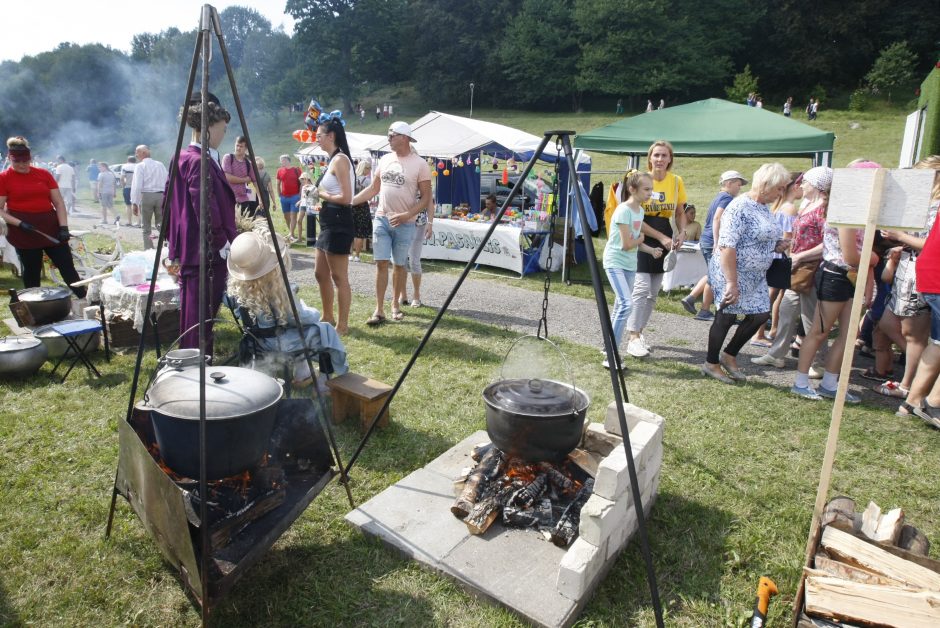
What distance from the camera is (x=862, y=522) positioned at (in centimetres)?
251

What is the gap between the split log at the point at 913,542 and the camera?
2400 mm

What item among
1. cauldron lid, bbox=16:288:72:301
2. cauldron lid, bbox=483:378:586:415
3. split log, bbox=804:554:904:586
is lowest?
split log, bbox=804:554:904:586

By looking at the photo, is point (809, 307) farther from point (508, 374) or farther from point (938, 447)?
Result: point (508, 374)

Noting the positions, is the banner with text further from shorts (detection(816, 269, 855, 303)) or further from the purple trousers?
the purple trousers

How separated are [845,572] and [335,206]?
457cm

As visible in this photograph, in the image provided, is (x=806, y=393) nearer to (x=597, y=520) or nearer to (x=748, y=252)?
(x=748, y=252)

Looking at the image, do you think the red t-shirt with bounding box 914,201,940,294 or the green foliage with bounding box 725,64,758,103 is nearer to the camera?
the red t-shirt with bounding box 914,201,940,294

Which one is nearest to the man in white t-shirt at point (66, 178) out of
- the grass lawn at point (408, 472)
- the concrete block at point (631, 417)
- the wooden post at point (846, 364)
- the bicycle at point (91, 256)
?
the bicycle at point (91, 256)

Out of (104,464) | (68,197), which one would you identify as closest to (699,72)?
(68,197)

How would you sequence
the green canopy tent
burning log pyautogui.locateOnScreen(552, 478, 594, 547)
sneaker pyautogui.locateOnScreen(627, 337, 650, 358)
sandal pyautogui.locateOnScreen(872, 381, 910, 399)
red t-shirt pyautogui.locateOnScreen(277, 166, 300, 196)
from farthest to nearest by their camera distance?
red t-shirt pyautogui.locateOnScreen(277, 166, 300, 196), the green canopy tent, sneaker pyautogui.locateOnScreen(627, 337, 650, 358), sandal pyautogui.locateOnScreen(872, 381, 910, 399), burning log pyautogui.locateOnScreen(552, 478, 594, 547)

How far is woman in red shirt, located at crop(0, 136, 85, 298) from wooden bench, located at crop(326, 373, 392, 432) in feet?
12.9

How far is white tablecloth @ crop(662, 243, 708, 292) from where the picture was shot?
320 inches

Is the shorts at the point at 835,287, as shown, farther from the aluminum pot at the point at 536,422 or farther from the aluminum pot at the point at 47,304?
the aluminum pot at the point at 47,304

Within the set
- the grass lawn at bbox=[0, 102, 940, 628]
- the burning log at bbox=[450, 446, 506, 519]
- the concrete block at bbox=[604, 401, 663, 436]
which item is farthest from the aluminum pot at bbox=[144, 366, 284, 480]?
the concrete block at bbox=[604, 401, 663, 436]
